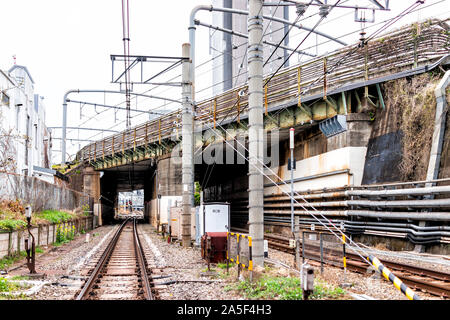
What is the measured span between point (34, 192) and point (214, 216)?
9.39 meters

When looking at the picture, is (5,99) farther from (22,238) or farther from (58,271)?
(58,271)

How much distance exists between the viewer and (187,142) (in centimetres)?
2112

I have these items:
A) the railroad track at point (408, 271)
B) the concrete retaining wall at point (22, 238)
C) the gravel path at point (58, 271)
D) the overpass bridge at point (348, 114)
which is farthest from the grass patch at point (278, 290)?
the concrete retaining wall at point (22, 238)

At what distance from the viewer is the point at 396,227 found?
15.6m

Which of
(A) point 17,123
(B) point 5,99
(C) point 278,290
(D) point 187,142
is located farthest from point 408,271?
(A) point 17,123

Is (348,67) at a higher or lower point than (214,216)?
higher

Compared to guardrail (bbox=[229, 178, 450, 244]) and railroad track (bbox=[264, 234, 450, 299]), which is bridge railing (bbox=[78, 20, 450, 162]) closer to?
guardrail (bbox=[229, 178, 450, 244])

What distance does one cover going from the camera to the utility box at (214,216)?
18.5 m

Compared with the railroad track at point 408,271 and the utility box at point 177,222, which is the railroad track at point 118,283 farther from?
the utility box at point 177,222

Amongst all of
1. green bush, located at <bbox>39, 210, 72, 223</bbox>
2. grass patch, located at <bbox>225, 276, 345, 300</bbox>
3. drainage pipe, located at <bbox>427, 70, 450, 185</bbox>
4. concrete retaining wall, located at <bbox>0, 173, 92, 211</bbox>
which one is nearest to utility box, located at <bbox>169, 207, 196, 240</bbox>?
green bush, located at <bbox>39, 210, 72, 223</bbox>

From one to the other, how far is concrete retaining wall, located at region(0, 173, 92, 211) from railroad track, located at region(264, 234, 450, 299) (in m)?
12.1

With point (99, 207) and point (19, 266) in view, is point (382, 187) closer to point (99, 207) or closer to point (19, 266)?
point (19, 266)

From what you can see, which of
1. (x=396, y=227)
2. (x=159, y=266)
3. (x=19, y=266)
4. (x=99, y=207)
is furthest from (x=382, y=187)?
(x=99, y=207)

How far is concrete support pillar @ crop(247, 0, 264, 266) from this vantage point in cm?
1173
